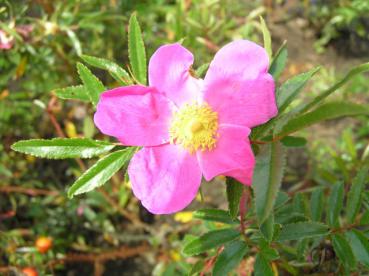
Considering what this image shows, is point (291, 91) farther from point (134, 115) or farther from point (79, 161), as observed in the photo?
point (79, 161)

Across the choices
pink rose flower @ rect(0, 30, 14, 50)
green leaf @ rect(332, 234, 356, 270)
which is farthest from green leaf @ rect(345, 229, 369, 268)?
pink rose flower @ rect(0, 30, 14, 50)

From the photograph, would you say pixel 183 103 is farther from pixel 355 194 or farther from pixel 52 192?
pixel 52 192

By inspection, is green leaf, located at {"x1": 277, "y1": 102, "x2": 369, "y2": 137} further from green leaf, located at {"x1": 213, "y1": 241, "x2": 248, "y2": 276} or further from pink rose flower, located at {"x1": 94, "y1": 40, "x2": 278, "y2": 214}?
green leaf, located at {"x1": 213, "y1": 241, "x2": 248, "y2": 276}

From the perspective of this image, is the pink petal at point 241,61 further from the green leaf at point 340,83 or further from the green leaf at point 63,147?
the green leaf at point 63,147

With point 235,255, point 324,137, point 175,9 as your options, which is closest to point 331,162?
point 324,137

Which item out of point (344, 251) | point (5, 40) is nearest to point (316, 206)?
point (344, 251)

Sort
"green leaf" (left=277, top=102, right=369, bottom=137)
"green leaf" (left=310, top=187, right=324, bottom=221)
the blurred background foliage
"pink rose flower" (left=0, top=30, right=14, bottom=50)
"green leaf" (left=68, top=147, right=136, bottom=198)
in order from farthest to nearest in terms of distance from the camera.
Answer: the blurred background foliage < "pink rose flower" (left=0, top=30, right=14, bottom=50) < "green leaf" (left=310, top=187, right=324, bottom=221) < "green leaf" (left=68, top=147, right=136, bottom=198) < "green leaf" (left=277, top=102, right=369, bottom=137)

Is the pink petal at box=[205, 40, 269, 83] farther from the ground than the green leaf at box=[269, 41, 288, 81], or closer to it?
farther from the ground
